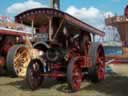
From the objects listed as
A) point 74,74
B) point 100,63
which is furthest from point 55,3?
point 74,74

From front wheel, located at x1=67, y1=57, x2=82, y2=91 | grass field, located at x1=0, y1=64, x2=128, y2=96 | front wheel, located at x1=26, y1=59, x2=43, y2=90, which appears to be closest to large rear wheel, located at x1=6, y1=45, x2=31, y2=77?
grass field, located at x1=0, y1=64, x2=128, y2=96

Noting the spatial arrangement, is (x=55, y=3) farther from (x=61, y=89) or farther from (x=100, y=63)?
(x=61, y=89)

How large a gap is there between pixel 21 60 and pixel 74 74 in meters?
4.81

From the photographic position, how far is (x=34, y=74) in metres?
11.4

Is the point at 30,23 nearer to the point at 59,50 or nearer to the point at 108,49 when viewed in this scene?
the point at 59,50

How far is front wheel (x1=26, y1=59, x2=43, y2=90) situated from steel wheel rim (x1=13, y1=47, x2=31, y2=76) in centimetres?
303

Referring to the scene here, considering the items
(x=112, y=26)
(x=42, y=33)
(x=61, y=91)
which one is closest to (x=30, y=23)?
(x=42, y=33)

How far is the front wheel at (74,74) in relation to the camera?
10.5m

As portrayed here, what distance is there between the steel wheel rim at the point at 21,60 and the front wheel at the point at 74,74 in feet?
13.0

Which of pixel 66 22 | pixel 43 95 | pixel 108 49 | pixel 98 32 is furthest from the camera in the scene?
pixel 108 49

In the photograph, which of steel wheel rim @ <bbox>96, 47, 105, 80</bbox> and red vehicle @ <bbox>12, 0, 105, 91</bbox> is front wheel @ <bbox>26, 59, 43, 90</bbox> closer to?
red vehicle @ <bbox>12, 0, 105, 91</bbox>

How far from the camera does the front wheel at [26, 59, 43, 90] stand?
36.4 feet

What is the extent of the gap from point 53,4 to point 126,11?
9134mm

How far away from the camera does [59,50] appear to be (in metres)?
11.2
